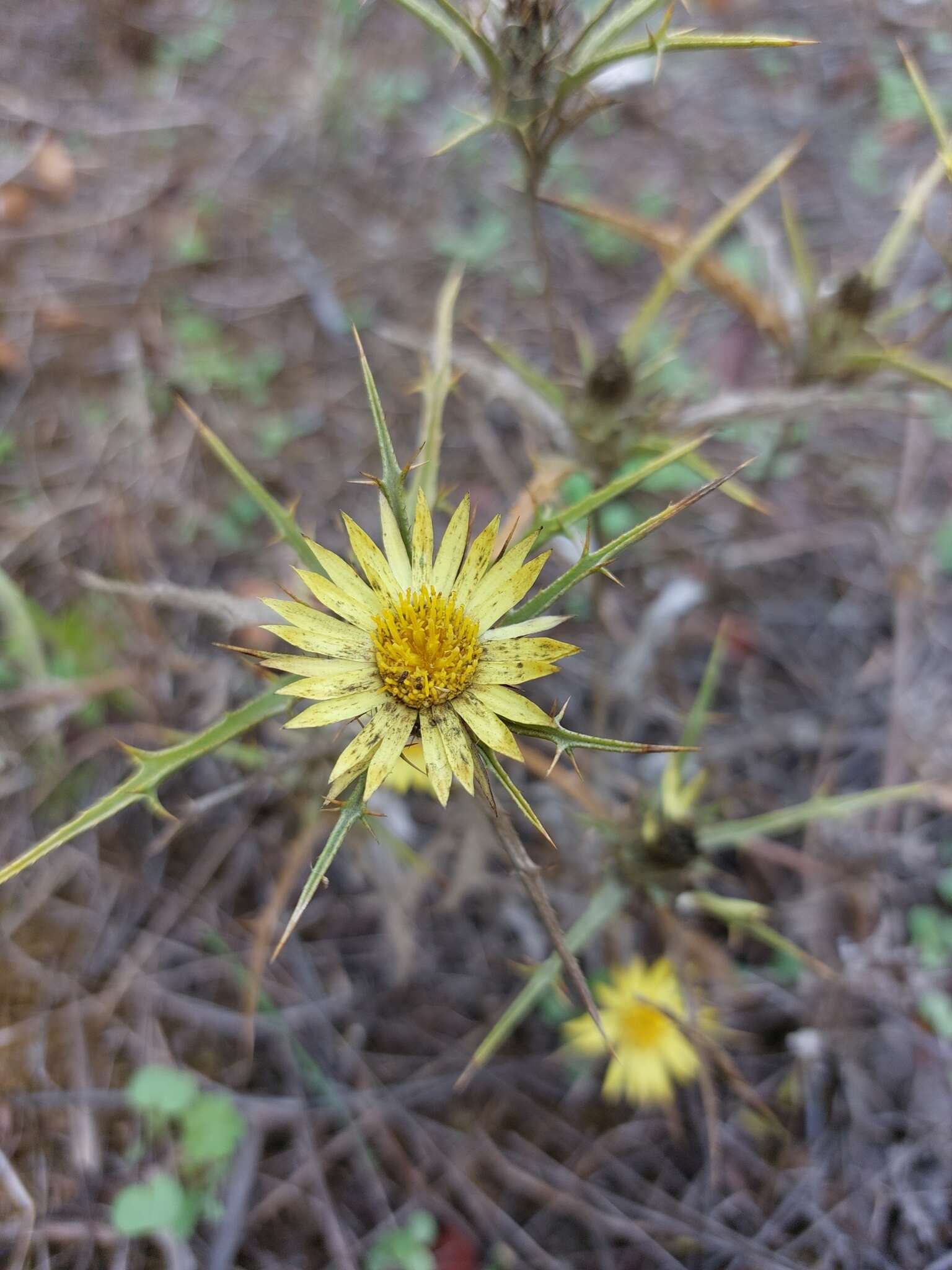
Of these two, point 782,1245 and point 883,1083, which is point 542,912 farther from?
point 883,1083

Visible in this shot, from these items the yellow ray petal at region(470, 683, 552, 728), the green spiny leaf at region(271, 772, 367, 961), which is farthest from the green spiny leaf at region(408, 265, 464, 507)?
the green spiny leaf at region(271, 772, 367, 961)

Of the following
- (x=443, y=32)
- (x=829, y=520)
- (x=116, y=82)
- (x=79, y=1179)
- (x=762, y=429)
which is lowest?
(x=79, y=1179)

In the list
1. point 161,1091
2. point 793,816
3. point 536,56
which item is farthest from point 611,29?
point 161,1091

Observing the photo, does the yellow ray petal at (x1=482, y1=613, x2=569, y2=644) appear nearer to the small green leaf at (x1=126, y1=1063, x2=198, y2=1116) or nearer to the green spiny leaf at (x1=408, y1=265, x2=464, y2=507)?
the green spiny leaf at (x1=408, y1=265, x2=464, y2=507)

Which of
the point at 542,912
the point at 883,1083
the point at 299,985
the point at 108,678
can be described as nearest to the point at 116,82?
the point at 108,678

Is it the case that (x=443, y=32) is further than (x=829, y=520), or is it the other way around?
(x=829, y=520)

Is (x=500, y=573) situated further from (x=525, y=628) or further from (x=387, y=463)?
(x=387, y=463)
